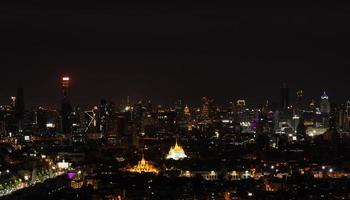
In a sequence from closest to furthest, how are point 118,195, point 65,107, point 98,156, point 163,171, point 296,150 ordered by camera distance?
1. point 118,195
2. point 163,171
3. point 98,156
4. point 296,150
5. point 65,107

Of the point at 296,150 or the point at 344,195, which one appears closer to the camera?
the point at 344,195

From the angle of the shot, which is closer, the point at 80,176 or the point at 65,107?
the point at 80,176

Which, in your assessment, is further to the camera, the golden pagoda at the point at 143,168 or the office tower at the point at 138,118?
the office tower at the point at 138,118

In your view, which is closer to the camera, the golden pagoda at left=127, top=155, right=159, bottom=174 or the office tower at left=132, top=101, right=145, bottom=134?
the golden pagoda at left=127, top=155, right=159, bottom=174

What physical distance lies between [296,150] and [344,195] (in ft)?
67.5

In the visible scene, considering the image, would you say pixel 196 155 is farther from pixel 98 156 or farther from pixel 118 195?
pixel 118 195

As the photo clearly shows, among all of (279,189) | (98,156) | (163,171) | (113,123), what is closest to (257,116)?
(113,123)

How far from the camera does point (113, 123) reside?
194 ft

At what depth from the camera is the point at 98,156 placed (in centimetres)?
3888

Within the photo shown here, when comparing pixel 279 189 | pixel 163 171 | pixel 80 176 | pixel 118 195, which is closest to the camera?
pixel 118 195

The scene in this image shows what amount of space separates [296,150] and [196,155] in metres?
5.40

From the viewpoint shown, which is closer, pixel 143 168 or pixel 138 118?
pixel 143 168

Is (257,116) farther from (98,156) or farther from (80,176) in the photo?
(80,176)

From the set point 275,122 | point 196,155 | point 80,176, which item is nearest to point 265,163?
point 196,155
